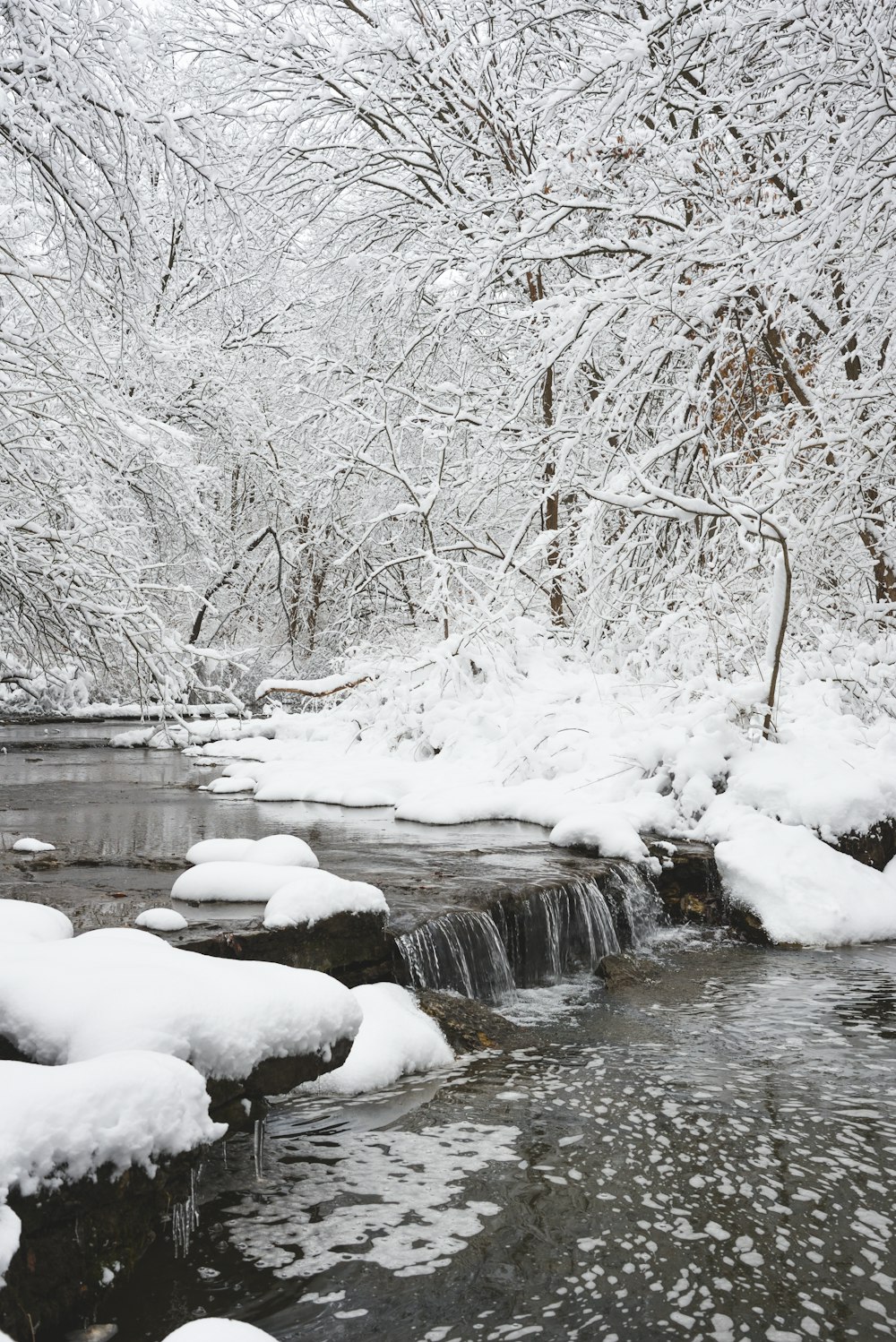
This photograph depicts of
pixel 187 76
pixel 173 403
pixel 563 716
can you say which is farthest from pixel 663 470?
pixel 173 403

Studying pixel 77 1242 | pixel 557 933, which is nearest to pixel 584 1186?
pixel 77 1242

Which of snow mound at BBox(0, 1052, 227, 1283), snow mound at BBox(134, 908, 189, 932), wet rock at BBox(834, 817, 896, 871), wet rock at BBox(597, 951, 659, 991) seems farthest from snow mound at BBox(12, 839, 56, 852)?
wet rock at BBox(834, 817, 896, 871)

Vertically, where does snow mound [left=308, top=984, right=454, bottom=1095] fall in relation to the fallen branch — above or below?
below

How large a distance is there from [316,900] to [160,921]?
26.0 inches

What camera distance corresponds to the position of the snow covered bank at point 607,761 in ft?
21.7

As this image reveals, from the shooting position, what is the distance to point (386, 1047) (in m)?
3.92

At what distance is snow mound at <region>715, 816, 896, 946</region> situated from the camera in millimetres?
5930

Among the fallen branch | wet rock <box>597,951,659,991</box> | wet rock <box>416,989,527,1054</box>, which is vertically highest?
the fallen branch

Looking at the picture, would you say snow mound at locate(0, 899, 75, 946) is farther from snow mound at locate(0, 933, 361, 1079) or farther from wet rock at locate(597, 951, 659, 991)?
wet rock at locate(597, 951, 659, 991)

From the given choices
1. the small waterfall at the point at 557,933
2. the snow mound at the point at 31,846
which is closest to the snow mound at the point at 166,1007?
the small waterfall at the point at 557,933

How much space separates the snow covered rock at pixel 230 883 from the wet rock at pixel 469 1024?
887mm

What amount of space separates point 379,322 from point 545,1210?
10.8 m

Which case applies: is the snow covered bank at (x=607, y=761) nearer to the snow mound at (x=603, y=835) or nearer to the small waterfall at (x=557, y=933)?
the snow mound at (x=603, y=835)

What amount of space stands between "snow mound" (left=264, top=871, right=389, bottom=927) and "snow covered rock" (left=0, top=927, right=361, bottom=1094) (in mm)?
1040
